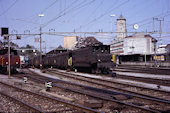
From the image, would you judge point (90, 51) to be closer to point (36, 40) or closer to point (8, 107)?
point (8, 107)

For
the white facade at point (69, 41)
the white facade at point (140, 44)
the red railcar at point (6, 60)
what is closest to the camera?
the red railcar at point (6, 60)

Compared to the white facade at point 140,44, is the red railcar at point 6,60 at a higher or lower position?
lower

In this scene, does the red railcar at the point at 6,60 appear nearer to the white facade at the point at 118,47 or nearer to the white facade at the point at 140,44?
the white facade at the point at 140,44

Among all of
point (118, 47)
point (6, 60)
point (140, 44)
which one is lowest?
point (6, 60)

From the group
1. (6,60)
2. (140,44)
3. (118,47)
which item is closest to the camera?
(6,60)

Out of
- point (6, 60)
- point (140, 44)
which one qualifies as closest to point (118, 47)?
point (140, 44)

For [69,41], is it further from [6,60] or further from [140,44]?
[6,60]

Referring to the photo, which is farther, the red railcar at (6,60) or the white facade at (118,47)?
the white facade at (118,47)

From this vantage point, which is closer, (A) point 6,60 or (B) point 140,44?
(A) point 6,60

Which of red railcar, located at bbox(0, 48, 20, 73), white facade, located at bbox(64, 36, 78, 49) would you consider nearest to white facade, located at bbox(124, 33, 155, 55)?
white facade, located at bbox(64, 36, 78, 49)

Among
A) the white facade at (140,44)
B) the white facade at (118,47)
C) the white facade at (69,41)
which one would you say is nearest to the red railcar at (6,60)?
the white facade at (69,41)

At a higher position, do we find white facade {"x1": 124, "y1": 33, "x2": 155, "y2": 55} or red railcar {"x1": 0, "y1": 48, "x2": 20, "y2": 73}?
white facade {"x1": 124, "y1": 33, "x2": 155, "y2": 55}

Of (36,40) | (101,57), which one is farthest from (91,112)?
(36,40)

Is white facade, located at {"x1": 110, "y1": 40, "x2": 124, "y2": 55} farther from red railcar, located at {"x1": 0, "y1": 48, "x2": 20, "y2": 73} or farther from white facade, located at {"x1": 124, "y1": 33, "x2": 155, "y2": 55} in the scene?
red railcar, located at {"x1": 0, "y1": 48, "x2": 20, "y2": 73}
